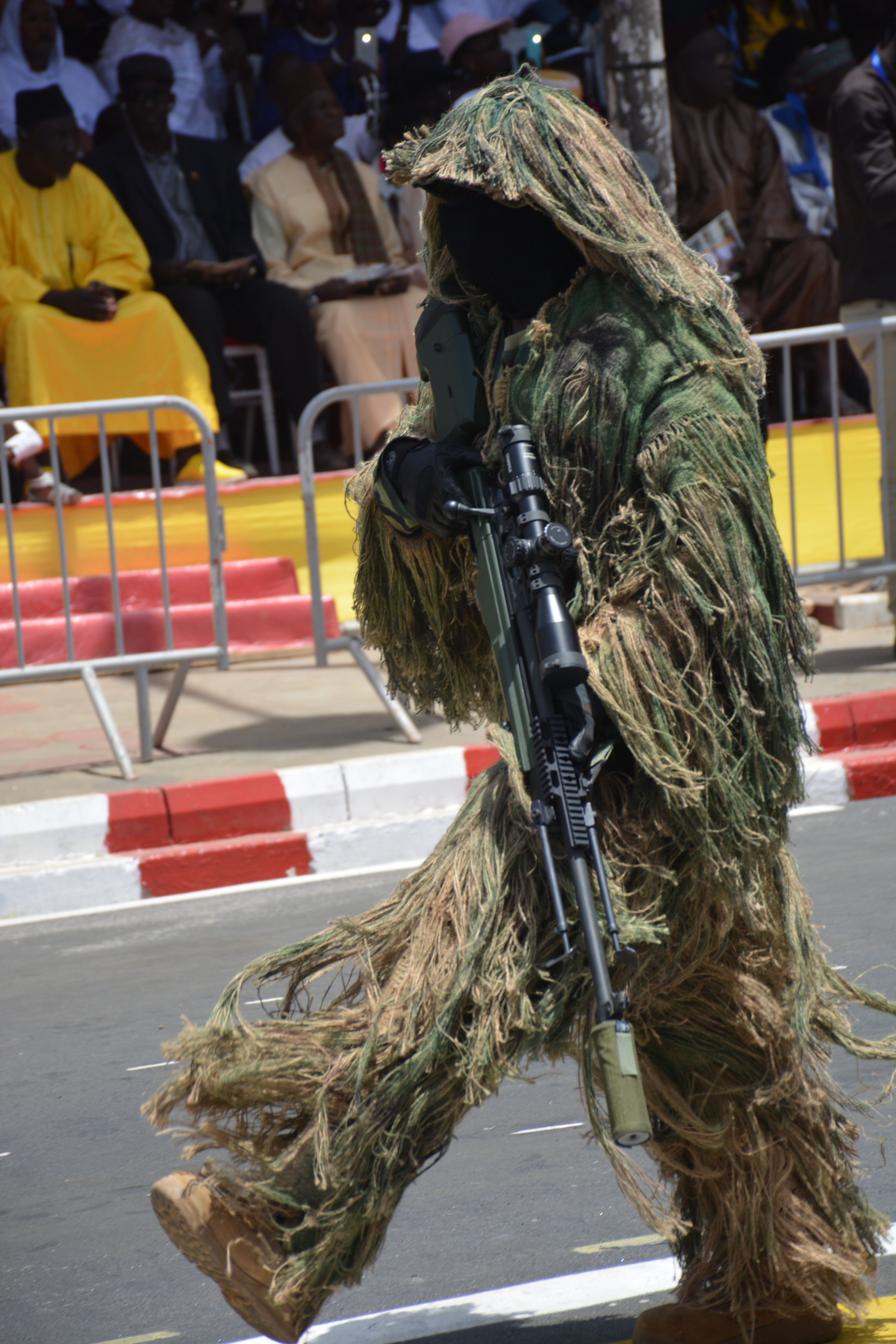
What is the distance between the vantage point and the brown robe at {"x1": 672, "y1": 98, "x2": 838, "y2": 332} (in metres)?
9.41

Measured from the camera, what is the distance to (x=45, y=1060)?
3.63m

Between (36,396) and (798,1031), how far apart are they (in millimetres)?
6320

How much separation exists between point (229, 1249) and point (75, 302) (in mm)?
6615

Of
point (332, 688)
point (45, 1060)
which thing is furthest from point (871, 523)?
point (45, 1060)

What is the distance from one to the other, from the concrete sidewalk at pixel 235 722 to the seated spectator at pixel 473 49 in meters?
4.04

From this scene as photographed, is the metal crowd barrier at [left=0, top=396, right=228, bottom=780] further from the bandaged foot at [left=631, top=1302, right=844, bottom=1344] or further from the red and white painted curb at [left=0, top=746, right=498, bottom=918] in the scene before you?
the bandaged foot at [left=631, top=1302, right=844, bottom=1344]

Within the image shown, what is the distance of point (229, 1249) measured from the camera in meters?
2.01

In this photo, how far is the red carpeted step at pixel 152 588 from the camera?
280 inches

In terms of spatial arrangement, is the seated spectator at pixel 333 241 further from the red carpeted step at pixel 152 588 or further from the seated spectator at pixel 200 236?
the red carpeted step at pixel 152 588

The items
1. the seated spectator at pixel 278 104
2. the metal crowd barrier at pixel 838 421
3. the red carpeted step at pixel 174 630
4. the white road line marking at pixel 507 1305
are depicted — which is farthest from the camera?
the seated spectator at pixel 278 104

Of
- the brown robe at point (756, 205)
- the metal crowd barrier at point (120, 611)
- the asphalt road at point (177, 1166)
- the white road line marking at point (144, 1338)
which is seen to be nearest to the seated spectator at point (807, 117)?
the brown robe at point (756, 205)

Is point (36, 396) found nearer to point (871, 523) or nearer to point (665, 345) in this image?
point (871, 523)

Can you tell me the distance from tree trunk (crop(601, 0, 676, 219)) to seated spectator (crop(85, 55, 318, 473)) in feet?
7.53

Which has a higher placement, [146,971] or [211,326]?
[211,326]
